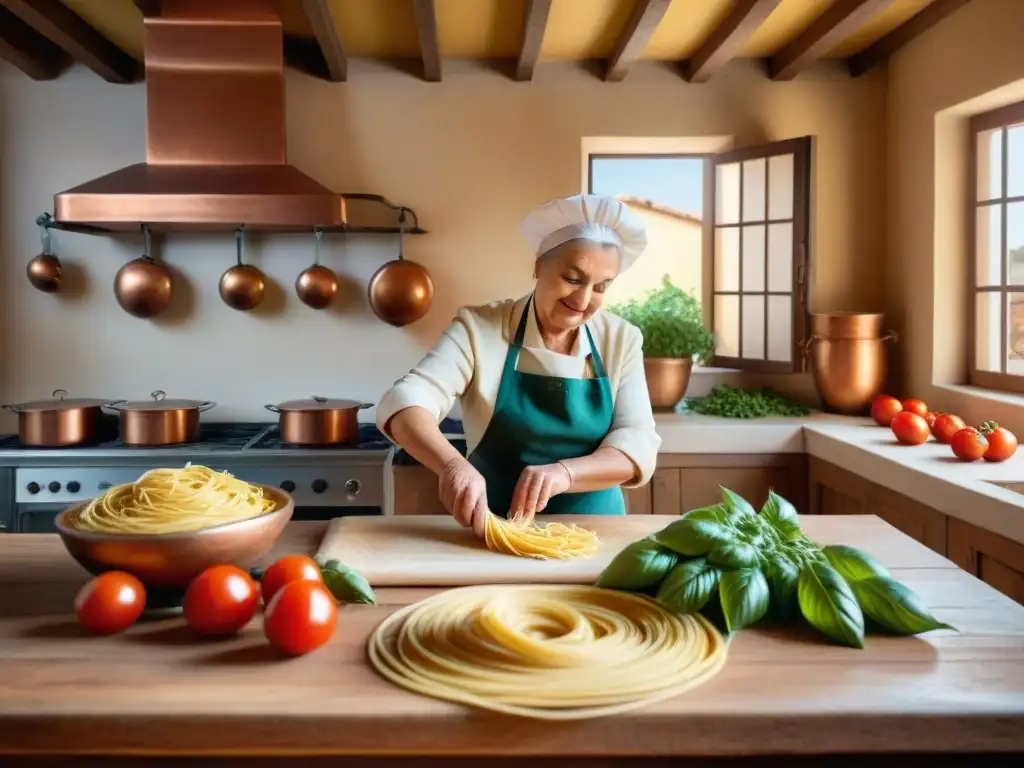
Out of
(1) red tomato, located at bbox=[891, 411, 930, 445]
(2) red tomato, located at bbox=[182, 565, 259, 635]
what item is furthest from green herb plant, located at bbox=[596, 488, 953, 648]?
(1) red tomato, located at bbox=[891, 411, 930, 445]

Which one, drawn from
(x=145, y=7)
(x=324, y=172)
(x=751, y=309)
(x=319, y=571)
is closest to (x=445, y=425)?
(x=324, y=172)

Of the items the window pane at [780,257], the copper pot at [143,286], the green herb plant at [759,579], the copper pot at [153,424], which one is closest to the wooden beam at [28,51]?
the copper pot at [143,286]

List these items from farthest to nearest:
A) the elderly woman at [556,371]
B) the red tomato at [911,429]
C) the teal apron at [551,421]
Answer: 1. the red tomato at [911,429]
2. the teal apron at [551,421]
3. the elderly woman at [556,371]

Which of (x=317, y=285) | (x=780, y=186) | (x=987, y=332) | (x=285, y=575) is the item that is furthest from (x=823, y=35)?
(x=285, y=575)

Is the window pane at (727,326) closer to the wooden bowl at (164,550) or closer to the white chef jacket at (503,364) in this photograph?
the white chef jacket at (503,364)

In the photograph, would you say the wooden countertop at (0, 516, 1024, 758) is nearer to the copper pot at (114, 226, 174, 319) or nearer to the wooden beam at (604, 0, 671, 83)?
the wooden beam at (604, 0, 671, 83)

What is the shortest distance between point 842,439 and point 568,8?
1821mm

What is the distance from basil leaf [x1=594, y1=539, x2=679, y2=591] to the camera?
4.17 ft

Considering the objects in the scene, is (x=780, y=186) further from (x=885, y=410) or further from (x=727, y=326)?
(x=885, y=410)

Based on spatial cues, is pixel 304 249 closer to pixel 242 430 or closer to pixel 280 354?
pixel 280 354

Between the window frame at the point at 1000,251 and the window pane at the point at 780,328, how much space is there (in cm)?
67

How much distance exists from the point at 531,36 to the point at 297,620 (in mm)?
2676

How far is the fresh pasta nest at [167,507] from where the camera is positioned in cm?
123

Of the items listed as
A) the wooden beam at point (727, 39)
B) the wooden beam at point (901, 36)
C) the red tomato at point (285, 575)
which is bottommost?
the red tomato at point (285, 575)
